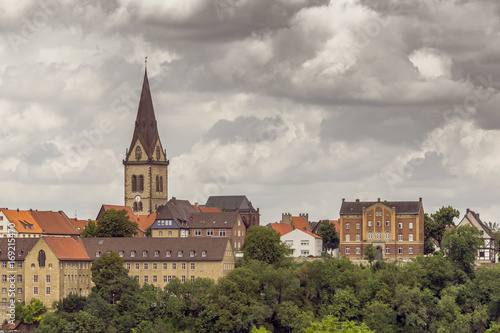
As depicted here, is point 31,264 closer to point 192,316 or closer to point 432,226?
point 192,316

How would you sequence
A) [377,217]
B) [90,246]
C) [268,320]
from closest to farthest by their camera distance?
1. [268,320]
2. [90,246]
3. [377,217]

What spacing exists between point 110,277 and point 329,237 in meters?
45.3

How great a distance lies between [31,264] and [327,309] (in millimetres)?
30744

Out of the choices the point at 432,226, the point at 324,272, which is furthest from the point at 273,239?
the point at 432,226

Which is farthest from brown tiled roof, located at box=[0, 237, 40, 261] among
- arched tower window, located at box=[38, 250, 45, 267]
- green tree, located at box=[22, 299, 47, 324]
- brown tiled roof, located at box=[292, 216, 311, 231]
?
brown tiled roof, located at box=[292, 216, 311, 231]

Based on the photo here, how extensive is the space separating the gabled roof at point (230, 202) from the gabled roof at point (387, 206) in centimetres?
3224

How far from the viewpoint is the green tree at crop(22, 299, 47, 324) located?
119 meters

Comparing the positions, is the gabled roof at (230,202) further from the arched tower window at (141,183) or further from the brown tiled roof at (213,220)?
the brown tiled roof at (213,220)

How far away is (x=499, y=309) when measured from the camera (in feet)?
399

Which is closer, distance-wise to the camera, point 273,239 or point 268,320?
point 268,320

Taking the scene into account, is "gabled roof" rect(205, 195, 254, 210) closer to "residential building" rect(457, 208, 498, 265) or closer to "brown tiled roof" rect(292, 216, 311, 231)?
"brown tiled roof" rect(292, 216, 311, 231)

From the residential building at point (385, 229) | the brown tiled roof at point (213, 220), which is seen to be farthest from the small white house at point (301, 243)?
the residential building at point (385, 229)

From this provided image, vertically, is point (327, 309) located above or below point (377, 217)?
below

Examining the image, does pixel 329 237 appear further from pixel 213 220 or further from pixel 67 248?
pixel 67 248
